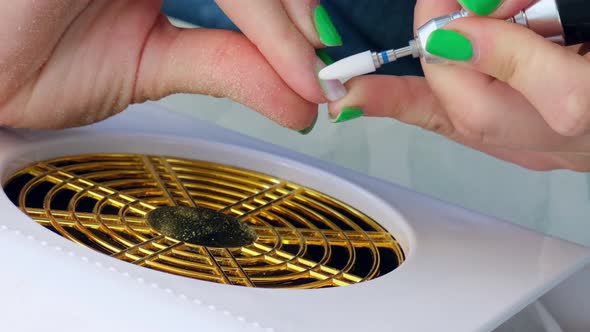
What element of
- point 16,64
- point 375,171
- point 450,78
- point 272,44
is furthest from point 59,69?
point 375,171

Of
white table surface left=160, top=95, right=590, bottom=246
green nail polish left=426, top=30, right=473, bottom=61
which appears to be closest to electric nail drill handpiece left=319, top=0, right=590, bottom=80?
green nail polish left=426, top=30, right=473, bottom=61

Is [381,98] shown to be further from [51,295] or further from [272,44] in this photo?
[51,295]

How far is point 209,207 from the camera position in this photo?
0.69 m

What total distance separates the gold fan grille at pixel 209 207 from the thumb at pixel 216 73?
0.23 feet

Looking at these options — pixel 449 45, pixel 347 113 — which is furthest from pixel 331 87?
pixel 449 45

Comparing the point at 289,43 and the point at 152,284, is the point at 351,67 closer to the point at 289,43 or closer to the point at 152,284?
the point at 289,43

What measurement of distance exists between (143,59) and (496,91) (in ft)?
1.05

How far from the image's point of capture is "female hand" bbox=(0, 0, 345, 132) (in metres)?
0.66

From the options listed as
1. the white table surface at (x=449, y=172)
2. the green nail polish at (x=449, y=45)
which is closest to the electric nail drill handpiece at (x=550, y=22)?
the green nail polish at (x=449, y=45)

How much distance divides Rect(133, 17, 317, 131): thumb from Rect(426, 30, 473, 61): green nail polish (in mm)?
159

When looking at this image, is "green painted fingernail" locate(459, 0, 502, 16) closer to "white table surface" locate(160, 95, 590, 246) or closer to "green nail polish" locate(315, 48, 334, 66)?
"green nail polish" locate(315, 48, 334, 66)

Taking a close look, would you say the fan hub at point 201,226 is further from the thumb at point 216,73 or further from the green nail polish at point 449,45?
the green nail polish at point 449,45

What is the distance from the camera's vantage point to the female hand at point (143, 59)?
658mm

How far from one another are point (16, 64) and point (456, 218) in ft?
1.31
